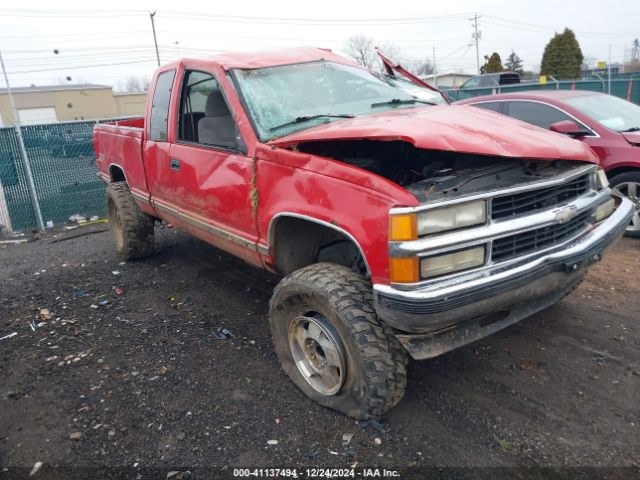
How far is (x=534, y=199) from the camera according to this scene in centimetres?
273

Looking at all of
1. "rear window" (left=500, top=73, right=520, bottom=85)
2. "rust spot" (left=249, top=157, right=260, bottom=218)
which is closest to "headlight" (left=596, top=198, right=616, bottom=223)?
"rust spot" (left=249, top=157, right=260, bottom=218)

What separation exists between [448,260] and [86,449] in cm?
223

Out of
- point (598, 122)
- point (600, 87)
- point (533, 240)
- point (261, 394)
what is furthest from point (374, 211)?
point (600, 87)

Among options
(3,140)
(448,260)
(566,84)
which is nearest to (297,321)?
(448,260)

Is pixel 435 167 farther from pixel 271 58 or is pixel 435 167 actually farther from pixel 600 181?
pixel 271 58

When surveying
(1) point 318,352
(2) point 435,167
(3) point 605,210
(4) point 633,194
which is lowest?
(1) point 318,352

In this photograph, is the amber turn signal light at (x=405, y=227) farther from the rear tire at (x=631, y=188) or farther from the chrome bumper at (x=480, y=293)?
the rear tire at (x=631, y=188)

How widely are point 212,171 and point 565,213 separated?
7.77ft

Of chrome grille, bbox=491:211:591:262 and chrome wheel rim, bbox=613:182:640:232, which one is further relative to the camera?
chrome wheel rim, bbox=613:182:640:232

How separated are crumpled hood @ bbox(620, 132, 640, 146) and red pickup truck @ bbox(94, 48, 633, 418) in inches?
101

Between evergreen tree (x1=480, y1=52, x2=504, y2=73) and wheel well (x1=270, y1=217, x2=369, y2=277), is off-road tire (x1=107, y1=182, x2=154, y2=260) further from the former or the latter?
evergreen tree (x1=480, y1=52, x2=504, y2=73)

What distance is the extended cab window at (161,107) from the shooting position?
4.43m

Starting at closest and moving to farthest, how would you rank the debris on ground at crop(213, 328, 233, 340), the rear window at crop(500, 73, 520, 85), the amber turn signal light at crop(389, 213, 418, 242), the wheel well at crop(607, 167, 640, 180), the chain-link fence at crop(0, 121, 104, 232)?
the amber turn signal light at crop(389, 213, 418, 242) → the debris on ground at crop(213, 328, 233, 340) → the wheel well at crop(607, 167, 640, 180) → the chain-link fence at crop(0, 121, 104, 232) → the rear window at crop(500, 73, 520, 85)

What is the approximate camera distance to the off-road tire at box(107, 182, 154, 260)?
560cm
